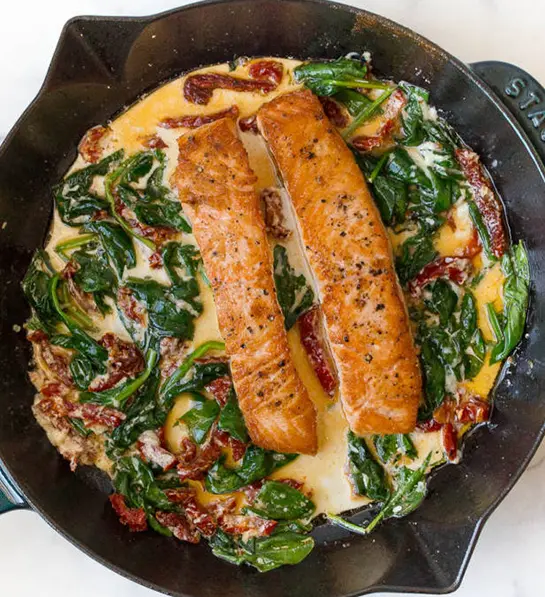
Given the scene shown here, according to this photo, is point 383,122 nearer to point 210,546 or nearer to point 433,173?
point 433,173

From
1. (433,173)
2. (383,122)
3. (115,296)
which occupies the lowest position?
(115,296)

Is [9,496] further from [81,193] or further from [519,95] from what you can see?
[519,95]

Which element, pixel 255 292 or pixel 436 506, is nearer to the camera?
pixel 255 292

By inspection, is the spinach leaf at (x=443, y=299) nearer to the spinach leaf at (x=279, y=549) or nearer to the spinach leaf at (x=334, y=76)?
the spinach leaf at (x=334, y=76)

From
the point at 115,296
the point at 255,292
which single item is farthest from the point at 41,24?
the point at 255,292

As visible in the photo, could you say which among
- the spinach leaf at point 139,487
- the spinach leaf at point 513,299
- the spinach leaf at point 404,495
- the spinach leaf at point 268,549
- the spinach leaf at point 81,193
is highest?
the spinach leaf at point 81,193

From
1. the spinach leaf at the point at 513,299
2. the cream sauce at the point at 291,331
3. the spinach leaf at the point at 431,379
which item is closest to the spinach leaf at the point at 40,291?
the cream sauce at the point at 291,331

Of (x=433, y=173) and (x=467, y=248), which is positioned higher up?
(x=433, y=173)
